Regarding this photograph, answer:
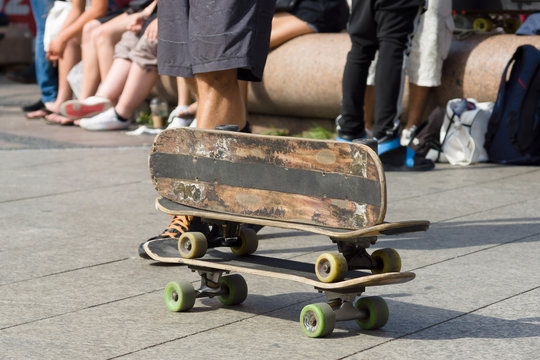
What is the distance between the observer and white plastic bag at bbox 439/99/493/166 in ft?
19.1

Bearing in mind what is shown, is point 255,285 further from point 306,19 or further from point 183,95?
point 183,95

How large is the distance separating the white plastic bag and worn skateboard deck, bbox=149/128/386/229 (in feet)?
10.6

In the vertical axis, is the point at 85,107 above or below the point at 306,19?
below

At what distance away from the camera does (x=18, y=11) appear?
15.8 metres

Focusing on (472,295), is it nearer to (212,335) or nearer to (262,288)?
(262,288)

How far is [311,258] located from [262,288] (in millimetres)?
455

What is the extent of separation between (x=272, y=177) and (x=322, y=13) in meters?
4.61

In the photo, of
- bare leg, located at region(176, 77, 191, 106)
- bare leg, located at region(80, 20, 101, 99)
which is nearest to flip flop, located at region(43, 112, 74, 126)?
bare leg, located at region(80, 20, 101, 99)

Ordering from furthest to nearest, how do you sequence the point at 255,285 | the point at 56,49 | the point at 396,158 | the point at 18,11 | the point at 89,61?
the point at 18,11, the point at 56,49, the point at 89,61, the point at 396,158, the point at 255,285

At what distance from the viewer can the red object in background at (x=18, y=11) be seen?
15828mm

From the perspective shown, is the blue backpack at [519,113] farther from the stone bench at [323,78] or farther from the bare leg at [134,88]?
the bare leg at [134,88]

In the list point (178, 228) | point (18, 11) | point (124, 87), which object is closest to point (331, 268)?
point (178, 228)

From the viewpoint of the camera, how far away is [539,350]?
2383 mm

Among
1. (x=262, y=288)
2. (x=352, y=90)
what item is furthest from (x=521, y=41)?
(x=262, y=288)
